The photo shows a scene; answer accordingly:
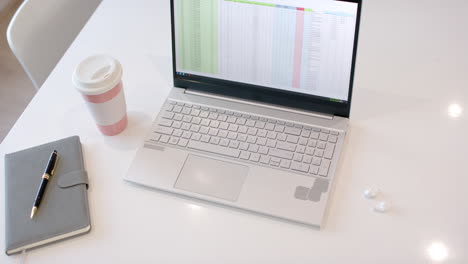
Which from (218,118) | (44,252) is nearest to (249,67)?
(218,118)

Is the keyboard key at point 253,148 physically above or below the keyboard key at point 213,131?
below

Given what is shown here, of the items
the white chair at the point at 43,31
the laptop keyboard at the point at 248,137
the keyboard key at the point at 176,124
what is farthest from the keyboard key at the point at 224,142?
the white chair at the point at 43,31

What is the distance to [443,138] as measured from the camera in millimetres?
1193

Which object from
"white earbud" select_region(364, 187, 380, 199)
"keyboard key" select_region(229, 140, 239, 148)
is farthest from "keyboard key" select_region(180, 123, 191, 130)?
"white earbud" select_region(364, 187, 380, 199)

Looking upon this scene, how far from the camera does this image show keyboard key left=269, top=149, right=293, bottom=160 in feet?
3.80

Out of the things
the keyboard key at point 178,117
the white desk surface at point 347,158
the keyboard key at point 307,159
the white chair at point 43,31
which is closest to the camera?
the white desk surface at point 347,158

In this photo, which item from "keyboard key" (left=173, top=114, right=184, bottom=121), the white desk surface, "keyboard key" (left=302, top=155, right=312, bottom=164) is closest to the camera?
the white desk surface

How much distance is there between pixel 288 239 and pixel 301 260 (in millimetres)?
47

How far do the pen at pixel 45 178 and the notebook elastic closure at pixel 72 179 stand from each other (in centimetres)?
2

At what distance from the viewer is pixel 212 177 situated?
3.75 feet

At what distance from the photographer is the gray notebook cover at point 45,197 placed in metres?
1.06

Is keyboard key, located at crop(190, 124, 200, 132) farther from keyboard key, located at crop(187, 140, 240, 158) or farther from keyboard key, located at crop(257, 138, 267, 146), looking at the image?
keyboard key, located at crop(257, 138, 267, 146)

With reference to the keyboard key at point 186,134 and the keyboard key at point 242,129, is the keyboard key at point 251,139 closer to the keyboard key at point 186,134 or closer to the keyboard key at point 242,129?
the keyboard key at point 242,129

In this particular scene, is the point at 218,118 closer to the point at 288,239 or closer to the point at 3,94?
the point at 288,239
